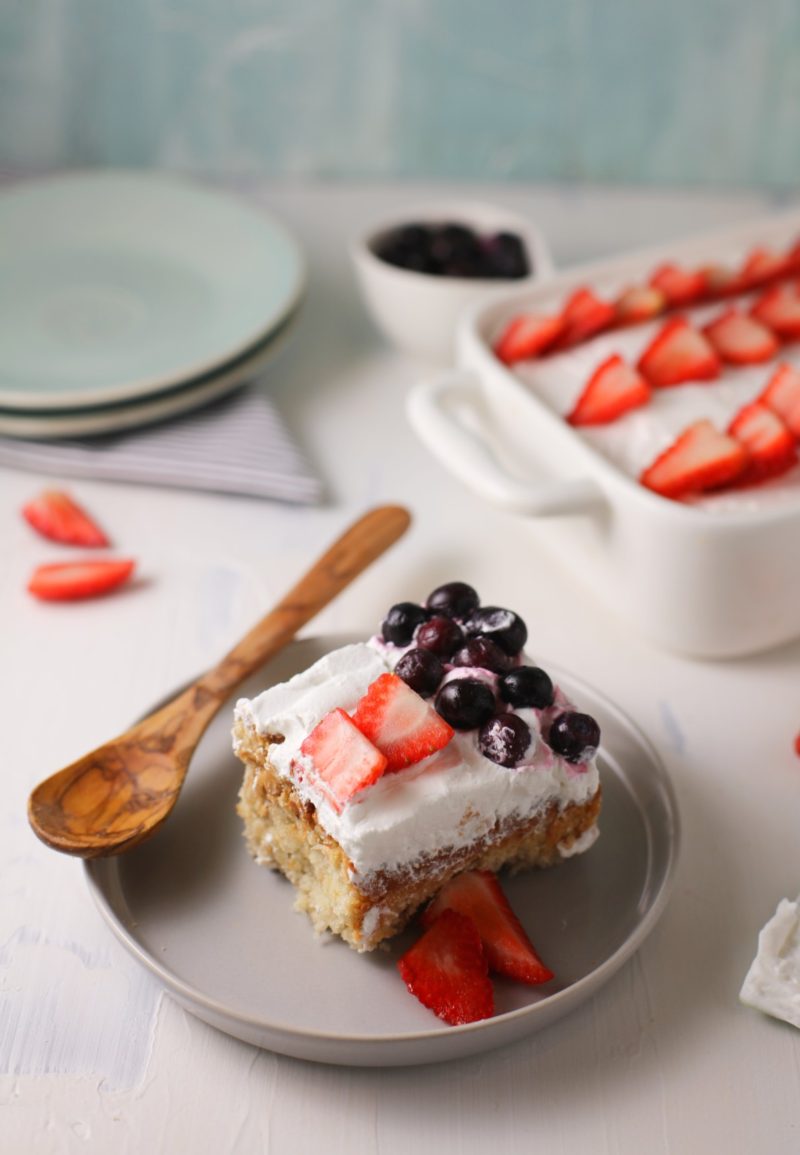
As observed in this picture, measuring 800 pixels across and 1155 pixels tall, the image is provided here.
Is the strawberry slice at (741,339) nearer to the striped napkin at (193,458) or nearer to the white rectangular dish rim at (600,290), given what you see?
the white rectangular dish rim at (600,290)

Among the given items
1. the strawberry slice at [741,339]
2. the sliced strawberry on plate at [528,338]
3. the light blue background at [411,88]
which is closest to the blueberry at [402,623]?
the sliced strawberry on plate at [528,338]

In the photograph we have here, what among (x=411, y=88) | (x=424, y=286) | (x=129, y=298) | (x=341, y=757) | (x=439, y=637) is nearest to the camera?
(x=341, y=757)

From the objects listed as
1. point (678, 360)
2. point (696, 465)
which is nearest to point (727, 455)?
point (696, 465)

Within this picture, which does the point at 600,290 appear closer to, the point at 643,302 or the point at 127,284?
the point at 643,302

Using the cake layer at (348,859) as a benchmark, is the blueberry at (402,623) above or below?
above

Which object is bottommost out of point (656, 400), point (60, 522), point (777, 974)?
point (60, 522)

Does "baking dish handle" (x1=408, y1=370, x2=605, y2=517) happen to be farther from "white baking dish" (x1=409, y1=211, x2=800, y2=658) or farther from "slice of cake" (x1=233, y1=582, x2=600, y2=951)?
"slice of cake" (x1=233, y1=582, x2=600, y2=951)

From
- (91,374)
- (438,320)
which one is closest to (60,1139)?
(91,374)
